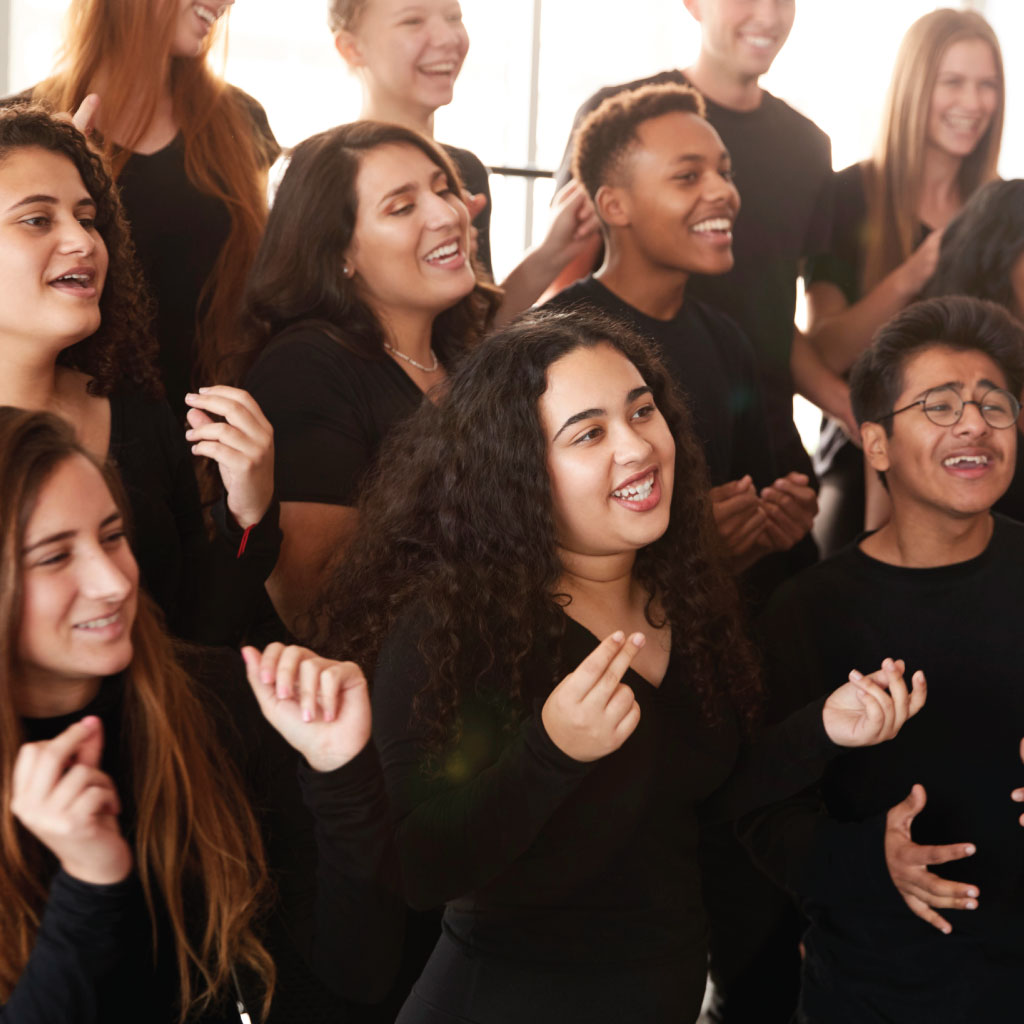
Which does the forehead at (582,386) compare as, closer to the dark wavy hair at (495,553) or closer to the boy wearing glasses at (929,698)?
the dark wavy hair at (495,553)

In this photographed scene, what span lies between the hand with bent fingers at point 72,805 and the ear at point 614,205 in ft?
6.26

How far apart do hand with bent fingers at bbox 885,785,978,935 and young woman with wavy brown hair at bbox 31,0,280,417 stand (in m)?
1.33

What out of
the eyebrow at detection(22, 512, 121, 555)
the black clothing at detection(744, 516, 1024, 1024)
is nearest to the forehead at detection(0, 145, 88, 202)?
the eyebrow at detection(22, 512, 121, 555)

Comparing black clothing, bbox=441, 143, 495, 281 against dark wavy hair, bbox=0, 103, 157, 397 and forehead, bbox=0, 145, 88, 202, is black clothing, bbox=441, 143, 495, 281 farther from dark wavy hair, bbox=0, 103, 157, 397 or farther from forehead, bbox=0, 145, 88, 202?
forehead, bbox=0, 145, 88, 202

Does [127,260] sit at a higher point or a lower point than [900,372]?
higher

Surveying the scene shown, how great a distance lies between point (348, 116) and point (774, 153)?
1412mm

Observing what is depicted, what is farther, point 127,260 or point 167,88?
point 167,88

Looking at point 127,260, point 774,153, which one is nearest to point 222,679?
point 127,260

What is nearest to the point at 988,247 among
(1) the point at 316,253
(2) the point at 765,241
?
(2) the point at 765,241

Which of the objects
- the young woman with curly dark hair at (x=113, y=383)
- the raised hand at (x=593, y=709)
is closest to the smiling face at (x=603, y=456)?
the raised hand at (x=593, y=709)

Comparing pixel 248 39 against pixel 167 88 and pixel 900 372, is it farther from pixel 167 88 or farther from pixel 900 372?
pixel 900 372

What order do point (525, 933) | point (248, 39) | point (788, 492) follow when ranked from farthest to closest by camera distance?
point (248, 39) < point (788, 492) < point (525, 933)

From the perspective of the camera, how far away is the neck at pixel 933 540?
207 centimetres

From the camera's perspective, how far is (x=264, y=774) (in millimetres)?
1640
